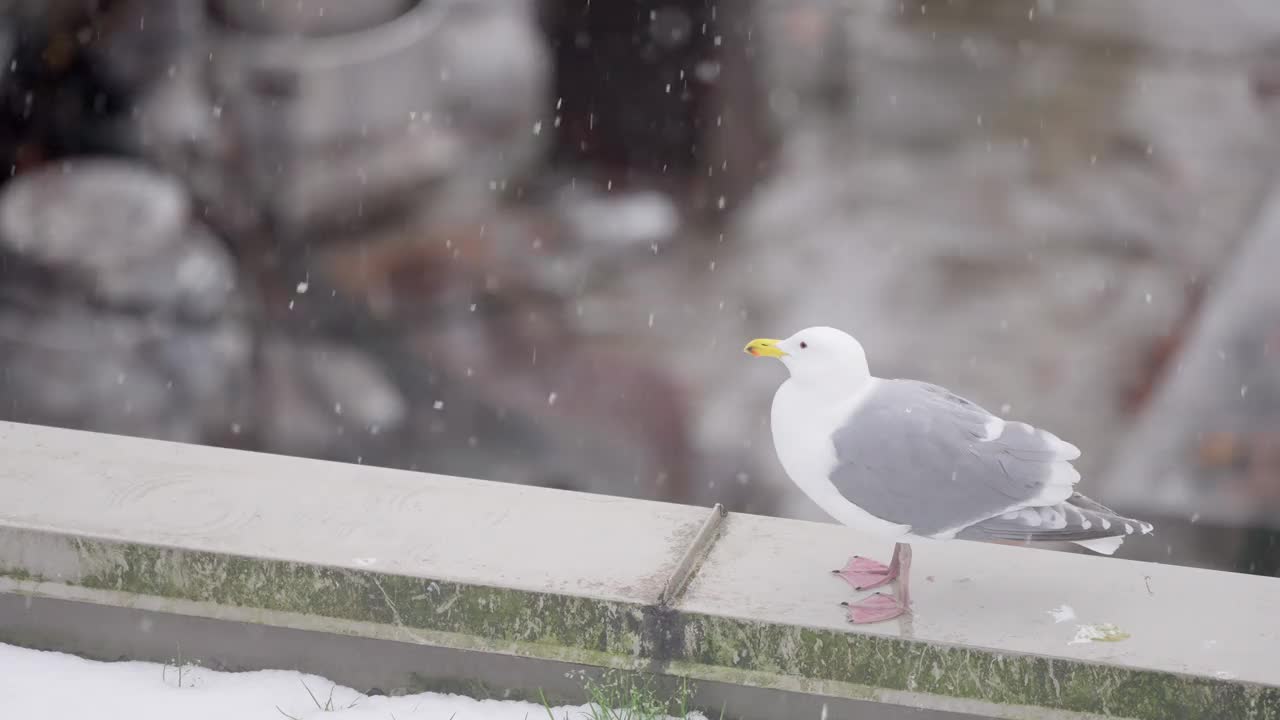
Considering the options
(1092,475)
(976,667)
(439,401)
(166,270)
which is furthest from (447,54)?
(976,667)

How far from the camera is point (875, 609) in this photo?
2736 mm

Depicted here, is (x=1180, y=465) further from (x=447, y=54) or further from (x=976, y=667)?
(x=447, y=54)

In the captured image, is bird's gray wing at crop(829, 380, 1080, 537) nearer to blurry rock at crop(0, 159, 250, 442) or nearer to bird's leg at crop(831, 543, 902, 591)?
bird's leg at crop(831, 543, 902, 591)

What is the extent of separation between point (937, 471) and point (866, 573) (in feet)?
1.16

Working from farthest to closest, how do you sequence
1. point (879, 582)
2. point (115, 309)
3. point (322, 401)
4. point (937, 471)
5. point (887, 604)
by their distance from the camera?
point (115, 309) < point (322, 401) < point (879, 582) < point (887, 604) < point (937, 471)

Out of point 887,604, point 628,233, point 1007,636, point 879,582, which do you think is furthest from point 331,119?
point 1007,636

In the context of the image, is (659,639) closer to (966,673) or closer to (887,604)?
(887,604)

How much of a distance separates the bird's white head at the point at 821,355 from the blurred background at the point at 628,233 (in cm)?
278

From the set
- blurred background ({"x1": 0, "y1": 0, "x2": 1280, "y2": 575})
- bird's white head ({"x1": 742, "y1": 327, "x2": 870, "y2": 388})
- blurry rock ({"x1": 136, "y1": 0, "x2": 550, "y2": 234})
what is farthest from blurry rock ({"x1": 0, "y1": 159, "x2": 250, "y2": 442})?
bird's white head ({"x1": 742, "y1": 327, "x2": 870, "y2": 388})

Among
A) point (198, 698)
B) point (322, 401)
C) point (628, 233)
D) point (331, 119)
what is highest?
point (331, 119)

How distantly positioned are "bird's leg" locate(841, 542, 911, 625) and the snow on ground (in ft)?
1.84

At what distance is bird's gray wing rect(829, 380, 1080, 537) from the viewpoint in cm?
264

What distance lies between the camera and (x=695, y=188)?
7965 mm

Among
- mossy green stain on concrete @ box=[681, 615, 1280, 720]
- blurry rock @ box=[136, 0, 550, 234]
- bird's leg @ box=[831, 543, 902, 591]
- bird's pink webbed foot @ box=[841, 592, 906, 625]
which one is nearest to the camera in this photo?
mossy green stain on concrete @ box=[681, 615, 1280, 720]
